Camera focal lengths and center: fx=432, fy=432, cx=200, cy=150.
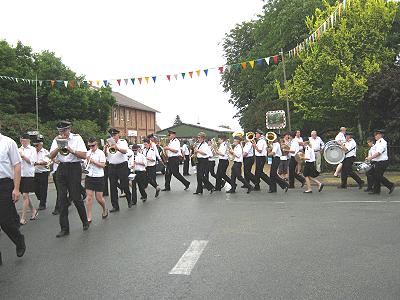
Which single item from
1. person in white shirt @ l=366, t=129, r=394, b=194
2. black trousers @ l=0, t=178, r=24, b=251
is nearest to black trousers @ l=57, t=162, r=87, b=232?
black trousers @ l=0, t=178, r=24, b=251

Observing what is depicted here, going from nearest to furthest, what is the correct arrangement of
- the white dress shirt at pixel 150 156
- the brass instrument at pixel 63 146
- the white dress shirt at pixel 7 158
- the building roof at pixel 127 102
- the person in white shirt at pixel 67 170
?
1. the white dress shirt at pixel 7 158
2. the brass instrument at pixel 63 146
3. the person in white shirt at pixel 67 170
4. the white dress shirt at pixel 150 156
5. the building roof at pixel 127 102

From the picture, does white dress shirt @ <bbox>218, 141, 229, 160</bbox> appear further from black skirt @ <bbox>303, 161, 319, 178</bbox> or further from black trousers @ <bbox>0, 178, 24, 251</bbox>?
black trousers @ <bbox>0, 178, 24, 251</bbox>

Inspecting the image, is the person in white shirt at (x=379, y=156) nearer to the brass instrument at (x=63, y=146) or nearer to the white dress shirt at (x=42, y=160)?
the brass instrument at (x=63, y=146)

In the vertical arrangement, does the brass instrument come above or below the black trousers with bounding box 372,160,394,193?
above

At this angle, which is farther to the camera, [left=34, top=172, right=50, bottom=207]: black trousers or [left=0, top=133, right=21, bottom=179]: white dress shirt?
[left=34, top=172, right=50, bottom=207]: black trousers

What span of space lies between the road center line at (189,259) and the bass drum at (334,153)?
7.94 m

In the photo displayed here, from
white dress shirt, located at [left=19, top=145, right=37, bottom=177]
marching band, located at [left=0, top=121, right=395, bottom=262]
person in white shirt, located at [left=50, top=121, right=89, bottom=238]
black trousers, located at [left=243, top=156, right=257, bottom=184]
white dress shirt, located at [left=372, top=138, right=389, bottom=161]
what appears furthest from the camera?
black trousers, located at [left=243, top=156, right=257, bottom=184]

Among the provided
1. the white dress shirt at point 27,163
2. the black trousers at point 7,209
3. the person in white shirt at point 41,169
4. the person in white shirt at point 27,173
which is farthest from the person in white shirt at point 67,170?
the person in white shirt at point 41,169

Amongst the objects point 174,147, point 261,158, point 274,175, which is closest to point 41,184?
point 174,147

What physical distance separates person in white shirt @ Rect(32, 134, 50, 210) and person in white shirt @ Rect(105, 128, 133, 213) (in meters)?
1.51

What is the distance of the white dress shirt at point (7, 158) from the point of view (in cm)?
531

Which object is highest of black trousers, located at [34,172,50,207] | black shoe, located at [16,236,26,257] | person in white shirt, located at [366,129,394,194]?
person in white shirt, located at [366,129,394,194]

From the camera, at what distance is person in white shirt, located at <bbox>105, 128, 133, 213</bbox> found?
373 inches

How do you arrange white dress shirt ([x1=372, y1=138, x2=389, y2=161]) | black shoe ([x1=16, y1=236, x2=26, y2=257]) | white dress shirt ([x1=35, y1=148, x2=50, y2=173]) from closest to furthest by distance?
black shoe ([x1=16, y1=236, x2=26, y2=257])
white dress shirt ([x1=35, y1=148, x2=50, y2=173])
white dress shirt ([x1=372, y1=138, x2=389, y2=161])
